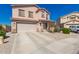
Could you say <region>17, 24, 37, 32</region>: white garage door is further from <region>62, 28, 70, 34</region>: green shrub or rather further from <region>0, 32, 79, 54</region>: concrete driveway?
<region>62, 28, 70, 34</region>: green shrub

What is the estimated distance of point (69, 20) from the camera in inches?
406

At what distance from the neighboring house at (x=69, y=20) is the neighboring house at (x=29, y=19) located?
1014mm

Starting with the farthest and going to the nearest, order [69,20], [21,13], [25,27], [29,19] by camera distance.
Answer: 1. [69,20]
2. [25,27]
3. [29,19]
4. [21,13]

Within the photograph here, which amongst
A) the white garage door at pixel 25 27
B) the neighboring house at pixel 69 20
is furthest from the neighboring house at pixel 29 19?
the neighboring house at pixel 69 20

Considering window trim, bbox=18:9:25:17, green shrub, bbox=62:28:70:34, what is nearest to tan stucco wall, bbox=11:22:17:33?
window trim, bbox=18:9:25:17

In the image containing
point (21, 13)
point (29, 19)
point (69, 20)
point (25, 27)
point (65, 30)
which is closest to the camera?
point (21, 13)

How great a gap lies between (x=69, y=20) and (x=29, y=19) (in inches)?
124

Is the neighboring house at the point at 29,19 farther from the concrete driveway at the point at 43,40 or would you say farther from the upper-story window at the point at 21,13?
the concrete driveway at the point at 43,40

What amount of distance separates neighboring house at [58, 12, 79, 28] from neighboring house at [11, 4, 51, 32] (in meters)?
1.01

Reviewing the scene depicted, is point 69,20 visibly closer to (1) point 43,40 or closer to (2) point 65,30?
(2) point 65,30

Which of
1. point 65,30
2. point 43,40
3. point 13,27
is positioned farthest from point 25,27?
point 65,30

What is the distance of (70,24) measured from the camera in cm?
1016

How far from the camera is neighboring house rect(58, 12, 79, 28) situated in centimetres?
966
